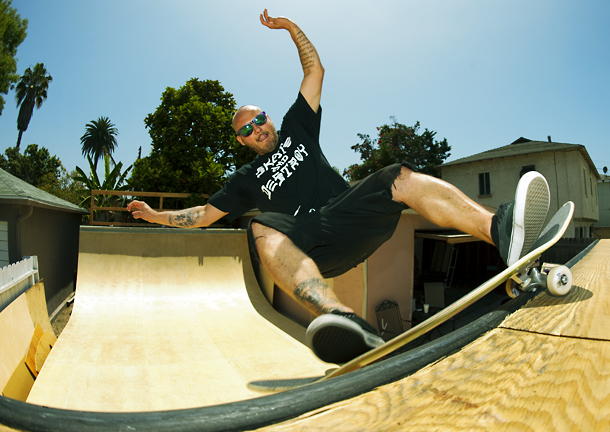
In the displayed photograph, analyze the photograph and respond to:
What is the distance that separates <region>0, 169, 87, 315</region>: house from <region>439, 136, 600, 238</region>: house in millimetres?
18402

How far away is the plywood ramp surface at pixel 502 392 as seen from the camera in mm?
491

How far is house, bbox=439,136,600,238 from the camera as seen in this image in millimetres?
15734

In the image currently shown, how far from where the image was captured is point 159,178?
12.8 meters

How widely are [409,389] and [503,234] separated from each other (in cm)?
102

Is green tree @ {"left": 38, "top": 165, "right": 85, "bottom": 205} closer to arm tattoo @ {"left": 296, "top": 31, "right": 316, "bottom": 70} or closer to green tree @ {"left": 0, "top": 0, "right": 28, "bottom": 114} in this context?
green tree @ {"left": 0, "top": 0, "right": 28, "bottom": 114}

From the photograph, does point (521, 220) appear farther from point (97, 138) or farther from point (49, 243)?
point (97, 138)

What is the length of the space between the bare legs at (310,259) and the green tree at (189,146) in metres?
11.8

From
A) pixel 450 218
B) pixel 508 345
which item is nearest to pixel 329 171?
pixel 450 218

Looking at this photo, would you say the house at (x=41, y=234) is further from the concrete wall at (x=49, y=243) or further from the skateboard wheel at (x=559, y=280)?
the skateboard wheel at (x=559, y=280)

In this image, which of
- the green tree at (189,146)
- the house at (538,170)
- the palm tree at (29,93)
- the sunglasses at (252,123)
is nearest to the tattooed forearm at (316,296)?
the sunglasses at (252,123)

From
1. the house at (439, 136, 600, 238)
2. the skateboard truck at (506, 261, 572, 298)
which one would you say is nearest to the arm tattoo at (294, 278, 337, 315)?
the skateboard truck at (506, 261, 572, 298)

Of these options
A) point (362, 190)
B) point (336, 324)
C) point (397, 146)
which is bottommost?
point (336, 324)

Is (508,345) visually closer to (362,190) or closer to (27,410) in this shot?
(27,410)

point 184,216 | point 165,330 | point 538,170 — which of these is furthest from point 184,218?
point 538,170
